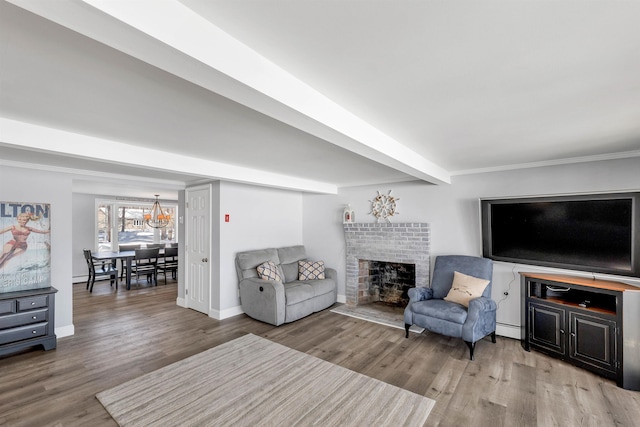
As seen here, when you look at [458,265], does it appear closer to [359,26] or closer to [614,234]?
[614,234]

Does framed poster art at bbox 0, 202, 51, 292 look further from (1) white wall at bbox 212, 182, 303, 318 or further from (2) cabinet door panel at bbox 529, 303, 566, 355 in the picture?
(2) cabinet door panel at bbox 529, 303, 566, 355

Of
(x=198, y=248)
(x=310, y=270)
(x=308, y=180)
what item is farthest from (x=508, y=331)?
(x=198, y=248)

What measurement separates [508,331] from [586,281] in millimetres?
1129

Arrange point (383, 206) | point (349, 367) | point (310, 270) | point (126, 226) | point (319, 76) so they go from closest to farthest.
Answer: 1. point (319, 76)
2. point (349, 367)
3. point (383, 206)
4. point (310, 270)
5. point (126, 226)

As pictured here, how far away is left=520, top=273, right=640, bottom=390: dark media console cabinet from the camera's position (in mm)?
2627

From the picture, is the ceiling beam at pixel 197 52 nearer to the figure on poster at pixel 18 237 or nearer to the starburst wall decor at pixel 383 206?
the starburst wall decor at pixel 383 206

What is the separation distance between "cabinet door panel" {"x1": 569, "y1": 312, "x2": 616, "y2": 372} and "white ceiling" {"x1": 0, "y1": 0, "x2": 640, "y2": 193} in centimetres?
171

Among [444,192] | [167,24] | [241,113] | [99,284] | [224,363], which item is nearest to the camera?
[167,24]

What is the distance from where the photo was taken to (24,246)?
343cm

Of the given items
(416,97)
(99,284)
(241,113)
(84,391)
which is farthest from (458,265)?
(99,284)

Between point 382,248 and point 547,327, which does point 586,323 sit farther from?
point 382,248

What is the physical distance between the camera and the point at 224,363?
307cm

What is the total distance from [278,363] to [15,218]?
3485 mm

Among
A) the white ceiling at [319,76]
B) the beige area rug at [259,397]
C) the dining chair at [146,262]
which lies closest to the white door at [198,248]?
the beige area rug at [259,397]
